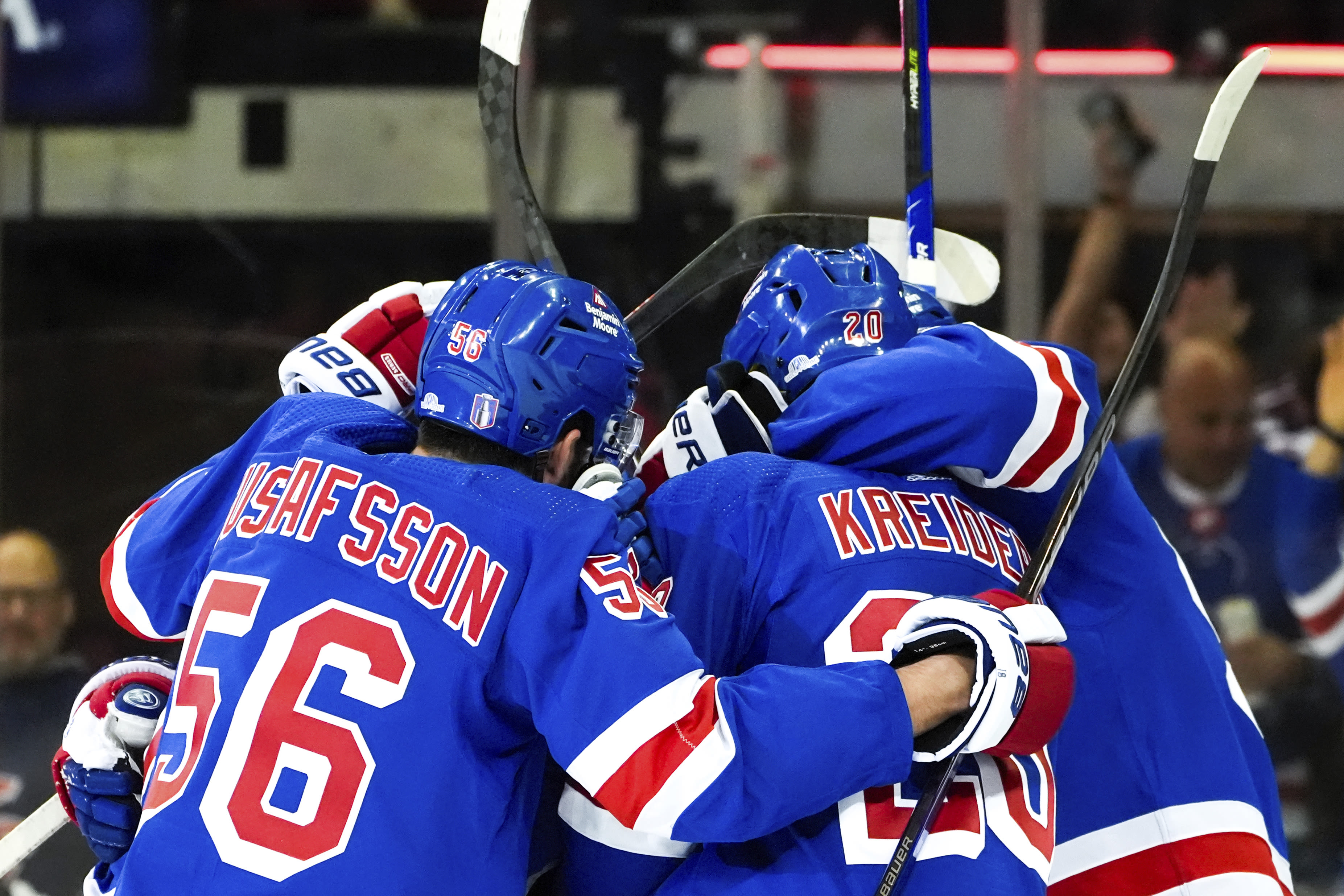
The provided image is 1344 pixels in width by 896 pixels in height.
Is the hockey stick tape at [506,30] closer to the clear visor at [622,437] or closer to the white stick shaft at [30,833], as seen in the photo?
the clear visor at [622,437]

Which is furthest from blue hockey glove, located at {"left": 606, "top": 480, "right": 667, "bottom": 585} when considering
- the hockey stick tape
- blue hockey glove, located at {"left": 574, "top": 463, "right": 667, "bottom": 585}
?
the hockey stick tape

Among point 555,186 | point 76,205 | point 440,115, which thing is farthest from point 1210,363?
point 76,205

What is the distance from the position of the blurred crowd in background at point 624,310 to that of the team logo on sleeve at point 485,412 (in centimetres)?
224

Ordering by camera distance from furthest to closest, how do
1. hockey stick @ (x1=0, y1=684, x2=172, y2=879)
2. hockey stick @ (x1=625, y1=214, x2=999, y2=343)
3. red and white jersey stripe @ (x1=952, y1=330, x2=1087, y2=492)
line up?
hockey stick @ (x1=625, y1=214, x2=999, y2=343)
hockey stick @ (x1=0, y1=684, x2=172, y2=879)
red and white jersey stripe @ (x1=952, y1=330, x2=1087, y2=492)

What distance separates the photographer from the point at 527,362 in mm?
1526

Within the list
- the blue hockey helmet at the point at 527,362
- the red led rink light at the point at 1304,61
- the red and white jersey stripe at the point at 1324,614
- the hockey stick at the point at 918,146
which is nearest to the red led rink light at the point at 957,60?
the red led rink light at the point at 1304,61

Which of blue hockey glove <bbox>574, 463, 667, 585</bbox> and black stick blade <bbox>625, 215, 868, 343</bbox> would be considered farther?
black stick blade <bbox>625, 215, 868, 343</bbox>

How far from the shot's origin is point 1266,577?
12.0ft

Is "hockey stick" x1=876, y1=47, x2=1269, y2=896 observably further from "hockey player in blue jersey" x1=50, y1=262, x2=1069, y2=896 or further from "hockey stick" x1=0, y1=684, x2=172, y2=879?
"hockey stick" x1=0, y1=684, x2=172, y2=879

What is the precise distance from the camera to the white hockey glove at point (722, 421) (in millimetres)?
1801

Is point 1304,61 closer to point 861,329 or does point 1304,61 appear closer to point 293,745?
point 861,329

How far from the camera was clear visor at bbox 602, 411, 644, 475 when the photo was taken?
163 cm

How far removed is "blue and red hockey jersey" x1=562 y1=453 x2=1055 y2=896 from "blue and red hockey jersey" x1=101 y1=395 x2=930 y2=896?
12 centimetres

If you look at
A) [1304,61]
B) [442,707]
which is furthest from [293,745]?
[1304,61]
